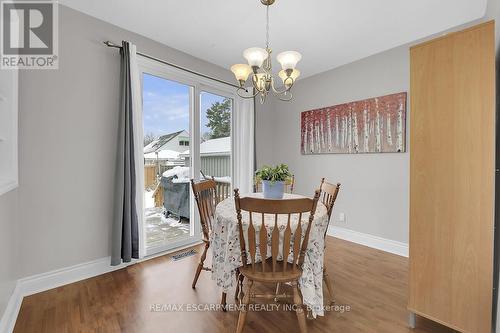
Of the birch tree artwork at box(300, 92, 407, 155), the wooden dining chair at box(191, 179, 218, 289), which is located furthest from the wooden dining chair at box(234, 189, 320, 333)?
the birch tree artwork at box(300, 92, 407, 155)

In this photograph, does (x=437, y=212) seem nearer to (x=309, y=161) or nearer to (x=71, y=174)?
(x=309, y=161)

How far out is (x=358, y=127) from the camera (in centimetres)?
333

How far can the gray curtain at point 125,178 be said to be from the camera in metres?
2.41

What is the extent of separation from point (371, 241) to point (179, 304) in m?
2.65

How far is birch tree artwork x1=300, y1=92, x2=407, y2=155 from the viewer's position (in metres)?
2.98

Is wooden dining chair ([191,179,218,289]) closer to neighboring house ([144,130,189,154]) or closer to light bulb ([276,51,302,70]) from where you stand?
neighboring house ([144,130,189,154])

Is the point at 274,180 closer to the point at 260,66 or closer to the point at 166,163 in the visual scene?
the point at 260,66

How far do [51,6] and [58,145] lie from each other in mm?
1273

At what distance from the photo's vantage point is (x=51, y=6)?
2127 mm

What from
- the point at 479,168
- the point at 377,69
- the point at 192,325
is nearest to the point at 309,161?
the point at 377,69

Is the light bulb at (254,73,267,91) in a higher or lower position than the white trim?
higher

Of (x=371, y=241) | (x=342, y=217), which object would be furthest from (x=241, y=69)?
(x=371, y=241)

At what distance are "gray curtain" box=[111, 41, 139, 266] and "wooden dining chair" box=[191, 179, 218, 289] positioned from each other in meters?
0.81
